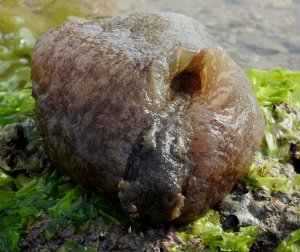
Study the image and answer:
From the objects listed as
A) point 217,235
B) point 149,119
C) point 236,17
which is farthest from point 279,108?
point 236,17

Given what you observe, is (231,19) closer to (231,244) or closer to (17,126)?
(17,126)

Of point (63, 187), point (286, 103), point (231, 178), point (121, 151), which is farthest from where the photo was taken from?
point (286, 103)

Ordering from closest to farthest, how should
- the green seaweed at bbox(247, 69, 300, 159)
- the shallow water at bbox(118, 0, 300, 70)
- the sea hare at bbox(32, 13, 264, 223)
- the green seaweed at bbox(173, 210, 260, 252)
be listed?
the sea hare at bbox(32, 13, 264, 223) < the green seaweed at bbox(173, 210, 260, 252) < the green seaweed at bbox(247, 69, 300, 159) < the shallow water at bbox(118, 0, 300, 70)

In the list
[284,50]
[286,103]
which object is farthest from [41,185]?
[284,50]

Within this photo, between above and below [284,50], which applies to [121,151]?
above

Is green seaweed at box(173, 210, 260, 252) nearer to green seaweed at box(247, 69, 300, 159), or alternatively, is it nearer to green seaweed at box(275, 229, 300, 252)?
green seaweed at box(275, 229, 300, 252)

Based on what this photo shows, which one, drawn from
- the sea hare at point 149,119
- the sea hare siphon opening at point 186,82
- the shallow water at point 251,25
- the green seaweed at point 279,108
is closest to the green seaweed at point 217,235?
the sea hare at point 149,119

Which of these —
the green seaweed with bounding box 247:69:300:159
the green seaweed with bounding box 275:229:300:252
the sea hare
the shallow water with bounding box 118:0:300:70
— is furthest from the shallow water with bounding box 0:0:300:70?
the green seaweed with bounding box 275:229:300:252
